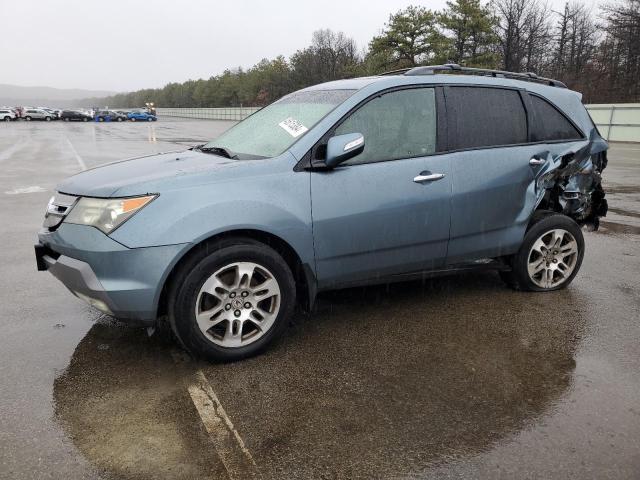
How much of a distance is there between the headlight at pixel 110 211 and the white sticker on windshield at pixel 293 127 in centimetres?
111

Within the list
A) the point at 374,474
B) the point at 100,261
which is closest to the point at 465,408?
the point at 374,474

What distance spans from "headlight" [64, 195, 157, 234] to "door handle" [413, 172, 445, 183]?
1820 millimetres

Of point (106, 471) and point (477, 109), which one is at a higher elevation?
point (477, 109)

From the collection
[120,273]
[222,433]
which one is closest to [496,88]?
[120,273]

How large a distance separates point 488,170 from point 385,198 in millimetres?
1012

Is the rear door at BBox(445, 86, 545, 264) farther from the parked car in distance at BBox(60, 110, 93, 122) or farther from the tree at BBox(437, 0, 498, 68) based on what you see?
the parked car in distance at BBox(60, 110, 93, 122)

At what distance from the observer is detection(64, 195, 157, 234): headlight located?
10.4ft

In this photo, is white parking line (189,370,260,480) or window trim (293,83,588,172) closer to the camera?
white parking line (189,370,260,480)

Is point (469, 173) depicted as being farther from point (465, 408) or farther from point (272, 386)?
point (272, 386)

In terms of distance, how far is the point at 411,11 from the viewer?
56000 millimetres

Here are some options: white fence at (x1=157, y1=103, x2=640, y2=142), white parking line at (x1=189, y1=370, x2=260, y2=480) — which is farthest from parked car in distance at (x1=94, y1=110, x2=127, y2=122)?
white parking line at (x1=189, y1=370, x2=260, y2=480)

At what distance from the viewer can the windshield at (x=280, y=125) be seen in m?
3.79

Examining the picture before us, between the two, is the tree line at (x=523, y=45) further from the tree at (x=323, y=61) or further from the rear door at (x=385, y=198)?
the rear door at (x=385, y=198)

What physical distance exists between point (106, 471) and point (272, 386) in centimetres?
103
